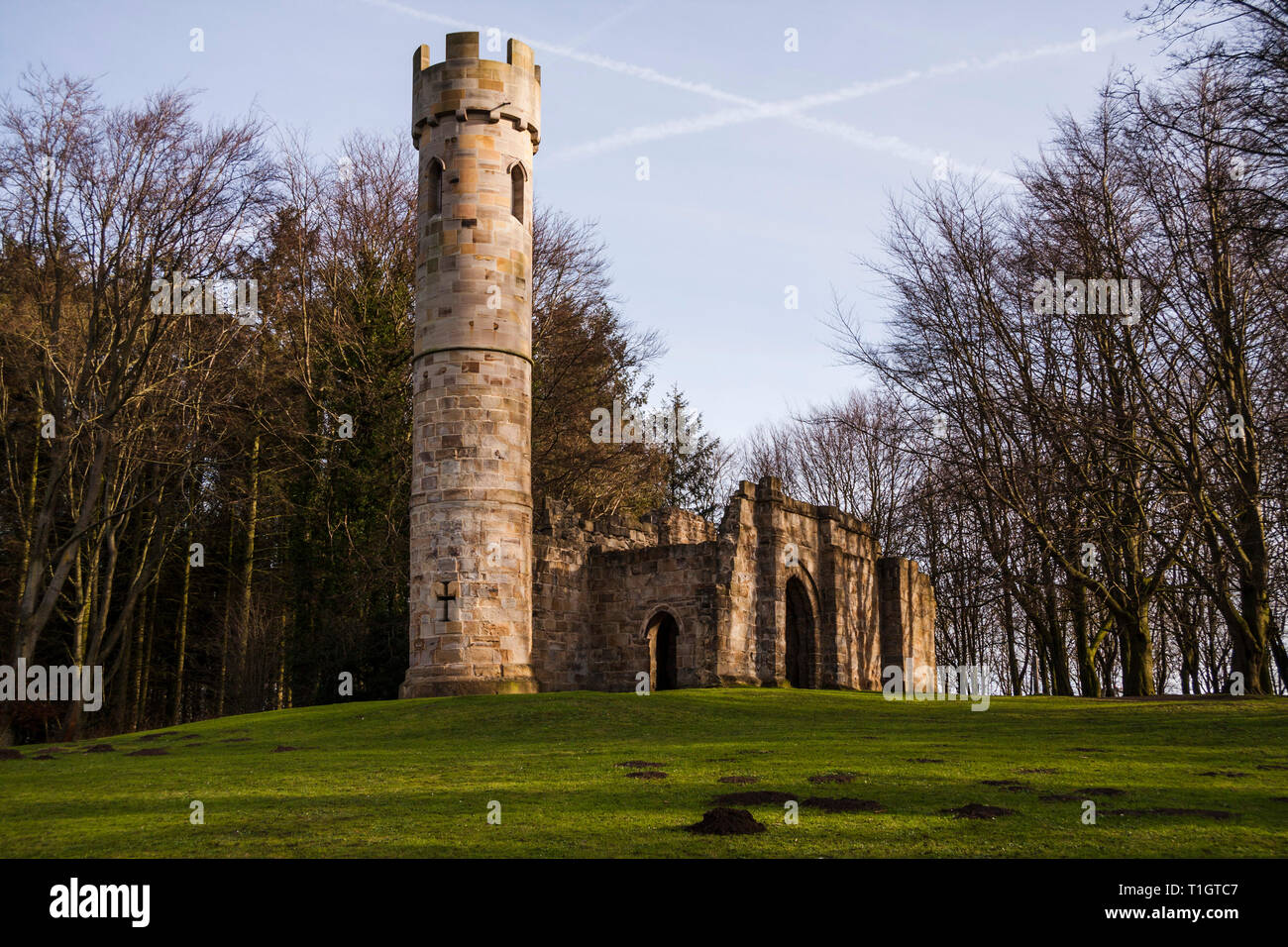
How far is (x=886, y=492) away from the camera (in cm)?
4747

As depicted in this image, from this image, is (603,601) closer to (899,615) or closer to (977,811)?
(899,615)

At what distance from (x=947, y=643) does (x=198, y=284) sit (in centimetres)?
3289

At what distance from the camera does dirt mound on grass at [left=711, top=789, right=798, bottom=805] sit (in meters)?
10.7

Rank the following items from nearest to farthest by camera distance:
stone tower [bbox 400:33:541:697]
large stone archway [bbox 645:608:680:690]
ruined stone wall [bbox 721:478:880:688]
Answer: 1. stone tower [bbox 400:33:541:697]
2. ruined stone wall [bbox 721:478:880:688]
3. large stone archway [bbox 645:608:680:690]

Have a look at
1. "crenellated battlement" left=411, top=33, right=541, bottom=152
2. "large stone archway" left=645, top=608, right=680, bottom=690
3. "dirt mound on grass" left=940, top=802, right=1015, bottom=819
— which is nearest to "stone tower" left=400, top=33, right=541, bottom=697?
"crenellated battlement" left=411, top=33, right=541, bottom=152

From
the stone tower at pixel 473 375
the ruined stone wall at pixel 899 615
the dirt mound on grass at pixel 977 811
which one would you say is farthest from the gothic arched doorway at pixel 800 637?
the dirt mound on grass at pixel 977 811

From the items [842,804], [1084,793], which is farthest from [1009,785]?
[842,804]

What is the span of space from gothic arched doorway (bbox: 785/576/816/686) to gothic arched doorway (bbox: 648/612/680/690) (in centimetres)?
343

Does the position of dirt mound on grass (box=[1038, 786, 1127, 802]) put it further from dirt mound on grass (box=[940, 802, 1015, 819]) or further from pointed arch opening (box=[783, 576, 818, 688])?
pointed arch opening (box=[783, 576, 818, 688])

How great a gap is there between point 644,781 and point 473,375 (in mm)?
13217

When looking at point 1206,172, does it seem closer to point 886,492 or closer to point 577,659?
point 577,659

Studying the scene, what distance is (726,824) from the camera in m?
9.49

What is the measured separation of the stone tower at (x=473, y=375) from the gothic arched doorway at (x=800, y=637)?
1024 cm
